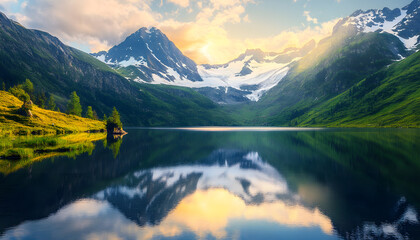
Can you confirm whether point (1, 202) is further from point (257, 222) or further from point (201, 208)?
point (257, 222)

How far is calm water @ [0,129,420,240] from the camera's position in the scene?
72.5ft

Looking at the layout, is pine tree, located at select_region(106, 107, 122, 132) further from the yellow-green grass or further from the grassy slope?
the yellow-green grass

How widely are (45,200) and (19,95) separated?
14693 centimetres

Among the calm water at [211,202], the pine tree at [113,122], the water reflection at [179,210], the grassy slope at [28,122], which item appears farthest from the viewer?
the pine tree at [113,122]

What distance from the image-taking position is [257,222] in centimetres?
2455

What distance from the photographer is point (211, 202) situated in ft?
103

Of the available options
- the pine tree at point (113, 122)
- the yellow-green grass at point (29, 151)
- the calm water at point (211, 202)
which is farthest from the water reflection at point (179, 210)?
the pine tree at point (113, 122)

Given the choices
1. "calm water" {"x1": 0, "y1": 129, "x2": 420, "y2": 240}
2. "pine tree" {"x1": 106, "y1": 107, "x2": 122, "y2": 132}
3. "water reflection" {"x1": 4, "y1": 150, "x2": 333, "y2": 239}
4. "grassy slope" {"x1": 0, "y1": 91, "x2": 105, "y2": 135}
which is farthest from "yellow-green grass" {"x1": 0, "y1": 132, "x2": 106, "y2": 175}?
"pine tree" {"x1": 106, "y1": 107, "x2": 122, "y2": 132}

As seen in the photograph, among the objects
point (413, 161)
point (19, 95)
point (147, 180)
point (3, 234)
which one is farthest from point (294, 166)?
point (19, 95)

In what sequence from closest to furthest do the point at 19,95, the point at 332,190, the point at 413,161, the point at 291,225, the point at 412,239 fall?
1. the point at 412,239
2. the point at 291,225
3. the point at 332,190
4. the point at 413,161
5. the point at 19,95

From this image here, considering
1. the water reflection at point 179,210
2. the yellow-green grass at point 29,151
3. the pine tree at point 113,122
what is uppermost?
the pine tree at point 113,122

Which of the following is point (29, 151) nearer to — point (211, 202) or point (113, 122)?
point (211, 202)

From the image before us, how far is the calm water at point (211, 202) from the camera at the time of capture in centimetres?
2211

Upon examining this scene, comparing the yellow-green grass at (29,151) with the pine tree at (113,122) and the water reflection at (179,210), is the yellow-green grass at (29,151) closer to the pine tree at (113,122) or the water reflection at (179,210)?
the water reflection at (179,210)
